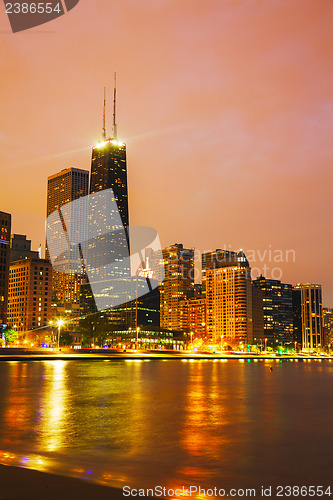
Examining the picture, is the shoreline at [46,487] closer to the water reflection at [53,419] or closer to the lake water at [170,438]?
the lake water at [170,438]

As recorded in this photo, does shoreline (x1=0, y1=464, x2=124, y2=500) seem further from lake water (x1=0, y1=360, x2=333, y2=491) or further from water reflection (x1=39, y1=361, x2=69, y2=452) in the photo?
water reflection (x1=39, y1=361, x2=69, y2=452)

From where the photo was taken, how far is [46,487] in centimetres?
A: 1184

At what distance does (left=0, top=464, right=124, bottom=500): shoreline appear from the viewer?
1115 centimetres

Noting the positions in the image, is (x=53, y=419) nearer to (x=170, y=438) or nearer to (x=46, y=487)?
(x=170, y=438)

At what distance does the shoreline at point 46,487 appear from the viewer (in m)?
11.1

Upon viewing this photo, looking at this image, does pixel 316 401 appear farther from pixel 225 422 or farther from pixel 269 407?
pixel 225 422

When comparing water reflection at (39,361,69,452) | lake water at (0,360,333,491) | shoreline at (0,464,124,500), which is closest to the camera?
shoreline at (0,464,124,500)

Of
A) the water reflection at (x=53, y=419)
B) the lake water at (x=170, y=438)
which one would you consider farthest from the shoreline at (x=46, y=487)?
the water reflection at (x=53, y=419)

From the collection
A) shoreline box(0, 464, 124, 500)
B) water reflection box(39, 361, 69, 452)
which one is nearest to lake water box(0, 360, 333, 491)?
water reflection box(39, 361, 69, 452)

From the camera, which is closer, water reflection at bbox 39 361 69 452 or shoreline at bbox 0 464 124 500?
shoreline at bbox 0 464 124 500

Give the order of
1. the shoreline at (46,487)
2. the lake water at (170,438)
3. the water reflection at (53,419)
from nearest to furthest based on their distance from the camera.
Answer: the shoreline at (46,487) < the lake water at (170,438) < the water reflection at (53,419)

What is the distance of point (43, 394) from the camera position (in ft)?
117

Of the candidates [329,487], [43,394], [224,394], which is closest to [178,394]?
[224,394]

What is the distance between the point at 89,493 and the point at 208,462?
17.5ft
